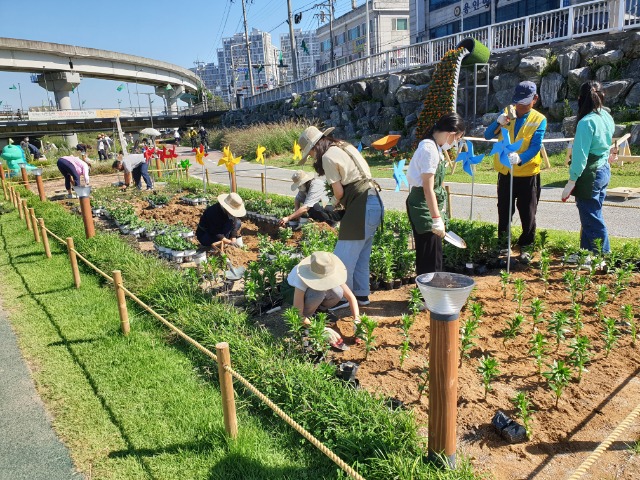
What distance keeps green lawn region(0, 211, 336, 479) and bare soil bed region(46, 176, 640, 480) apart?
2.68 ft

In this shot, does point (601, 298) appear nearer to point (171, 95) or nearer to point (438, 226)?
point (438, 226)

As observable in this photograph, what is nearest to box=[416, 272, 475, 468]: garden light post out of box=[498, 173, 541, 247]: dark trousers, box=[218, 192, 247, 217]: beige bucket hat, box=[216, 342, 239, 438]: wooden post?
box=[216, 342, 239, 438]: wooden post

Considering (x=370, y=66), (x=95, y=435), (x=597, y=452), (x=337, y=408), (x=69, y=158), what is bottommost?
(x=95, y=435)

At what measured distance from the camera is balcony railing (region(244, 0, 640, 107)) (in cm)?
1391

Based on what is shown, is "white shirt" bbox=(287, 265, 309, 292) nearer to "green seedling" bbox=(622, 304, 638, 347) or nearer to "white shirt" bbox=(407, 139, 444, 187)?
"white shirt" bbox=(407, 139, 444, 187)

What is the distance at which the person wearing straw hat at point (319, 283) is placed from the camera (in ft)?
11.9

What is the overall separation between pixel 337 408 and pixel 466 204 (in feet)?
24.4

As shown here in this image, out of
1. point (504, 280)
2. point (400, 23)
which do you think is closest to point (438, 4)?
point (400, 23)

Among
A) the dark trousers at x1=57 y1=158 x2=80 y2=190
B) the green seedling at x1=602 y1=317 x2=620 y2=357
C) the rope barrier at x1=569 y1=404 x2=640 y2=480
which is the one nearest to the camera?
the rope barrier at x1=569 y1=404 x2=640 y2=480

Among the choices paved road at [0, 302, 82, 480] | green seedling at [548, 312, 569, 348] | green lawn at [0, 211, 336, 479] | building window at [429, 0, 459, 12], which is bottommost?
paved road at [0, 302, 82, 480]

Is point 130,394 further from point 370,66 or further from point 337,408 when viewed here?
point 370,66

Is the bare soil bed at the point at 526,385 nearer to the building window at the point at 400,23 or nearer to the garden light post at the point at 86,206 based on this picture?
the garden light post at the point at 86,206

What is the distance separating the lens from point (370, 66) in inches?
891

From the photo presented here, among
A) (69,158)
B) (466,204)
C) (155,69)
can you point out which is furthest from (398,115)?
(155,69)
